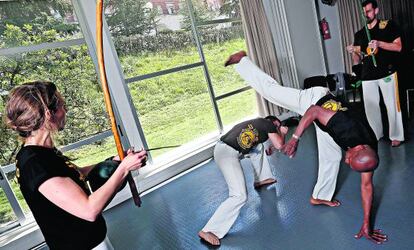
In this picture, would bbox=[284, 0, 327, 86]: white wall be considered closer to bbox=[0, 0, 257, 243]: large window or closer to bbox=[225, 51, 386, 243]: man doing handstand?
bbox=[0, 0, 257, 243]: large window

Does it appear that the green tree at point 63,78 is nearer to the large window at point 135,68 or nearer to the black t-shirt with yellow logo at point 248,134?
the large window at point 135,68

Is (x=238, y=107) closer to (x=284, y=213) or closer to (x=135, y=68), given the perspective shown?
(x=135, y=68)

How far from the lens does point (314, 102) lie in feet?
6.83

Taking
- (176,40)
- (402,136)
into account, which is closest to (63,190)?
(402,136)

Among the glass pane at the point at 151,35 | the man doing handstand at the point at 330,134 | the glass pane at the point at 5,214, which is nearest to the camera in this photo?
the man doing handstand at the point at 330,134

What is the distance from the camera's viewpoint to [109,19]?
11.5ft

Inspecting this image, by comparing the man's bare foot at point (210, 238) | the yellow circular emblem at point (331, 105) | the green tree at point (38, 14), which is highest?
the green tree at point (38, 14)

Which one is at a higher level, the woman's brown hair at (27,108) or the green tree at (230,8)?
the green tree at (230,8)

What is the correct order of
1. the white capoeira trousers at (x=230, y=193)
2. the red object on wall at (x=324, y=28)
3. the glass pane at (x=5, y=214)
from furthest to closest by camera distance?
the red object on wall at (x=324, y=28), the glass pane at (x=5, y=214), the white capoeira trousers at (x=230, y=193)

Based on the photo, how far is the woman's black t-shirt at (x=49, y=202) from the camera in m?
0.91

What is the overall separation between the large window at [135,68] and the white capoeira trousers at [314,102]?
1.80m

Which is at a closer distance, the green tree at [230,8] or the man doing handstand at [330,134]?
the man doing handstand at [330,134]

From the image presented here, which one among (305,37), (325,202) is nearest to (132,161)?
(325,202)

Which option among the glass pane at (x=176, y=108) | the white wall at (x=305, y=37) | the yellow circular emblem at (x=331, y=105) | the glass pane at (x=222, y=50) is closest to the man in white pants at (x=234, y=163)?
the yellow circular emblem at (x=331, y=105)
